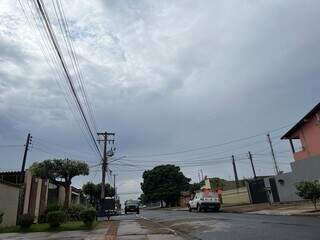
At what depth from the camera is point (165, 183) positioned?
Answer: 83812 mm

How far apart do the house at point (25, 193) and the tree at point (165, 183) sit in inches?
1537

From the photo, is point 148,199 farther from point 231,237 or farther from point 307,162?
point 231,237

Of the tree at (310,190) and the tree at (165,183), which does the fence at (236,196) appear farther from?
the tree at (165,183)

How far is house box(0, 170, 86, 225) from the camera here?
26641 mm

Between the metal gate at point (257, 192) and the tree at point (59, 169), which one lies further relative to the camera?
the metal gate at point (257, 192)

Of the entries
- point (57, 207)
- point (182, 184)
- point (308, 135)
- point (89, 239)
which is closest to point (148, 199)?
point (182, 184)

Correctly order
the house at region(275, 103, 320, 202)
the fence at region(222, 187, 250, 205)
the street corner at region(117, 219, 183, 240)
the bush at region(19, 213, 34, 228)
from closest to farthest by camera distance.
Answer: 1. the street corner at region(117, 219, 183, 240)
2. the bush at region(19, 213, 34, 228)
3. the house at region(275, 103, 320, 202)
4. the fence at region(222, 187, 250, 205)

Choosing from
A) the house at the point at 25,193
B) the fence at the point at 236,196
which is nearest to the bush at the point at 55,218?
the house at the point at 25,193

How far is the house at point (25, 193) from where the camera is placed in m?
26.6

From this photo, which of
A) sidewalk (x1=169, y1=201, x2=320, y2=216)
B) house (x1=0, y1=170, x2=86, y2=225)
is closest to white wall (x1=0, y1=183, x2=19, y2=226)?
house (x1=0, y1=170, x2=86, y2=225)

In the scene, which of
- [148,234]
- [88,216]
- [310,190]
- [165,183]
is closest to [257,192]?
[310,190]

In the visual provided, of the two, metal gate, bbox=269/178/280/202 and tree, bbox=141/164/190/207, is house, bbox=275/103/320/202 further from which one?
tree, bbox=141/164/190/207

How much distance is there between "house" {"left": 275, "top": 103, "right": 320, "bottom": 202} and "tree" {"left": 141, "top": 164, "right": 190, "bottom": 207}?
4498cm

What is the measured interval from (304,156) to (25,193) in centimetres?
2591
